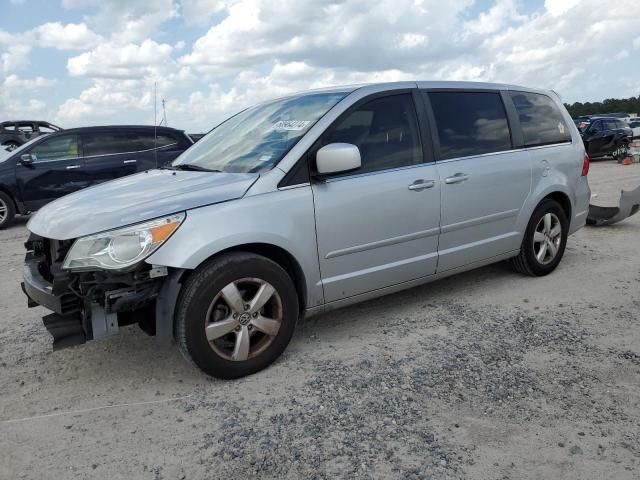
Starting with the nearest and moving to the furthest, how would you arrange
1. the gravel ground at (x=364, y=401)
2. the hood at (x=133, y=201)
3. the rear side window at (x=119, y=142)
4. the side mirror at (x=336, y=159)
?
the gravel ground at (x=364, y=401) → the hood at (x=133, y=201) → the side mirror at (x=336, y=159) → the rear side window at (x=119, y=142)

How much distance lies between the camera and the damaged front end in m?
3.00

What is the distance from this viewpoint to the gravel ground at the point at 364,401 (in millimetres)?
2543

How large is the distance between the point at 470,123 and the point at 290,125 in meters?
1.58

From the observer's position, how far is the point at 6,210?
31.0 ft


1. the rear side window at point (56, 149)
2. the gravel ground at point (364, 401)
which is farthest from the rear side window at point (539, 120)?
the rear side window at point (56, 149)

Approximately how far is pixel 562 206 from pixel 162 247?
12.9 feet

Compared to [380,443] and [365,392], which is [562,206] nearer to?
[365,392]

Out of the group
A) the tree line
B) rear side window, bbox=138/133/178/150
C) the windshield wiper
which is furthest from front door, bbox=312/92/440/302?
the tree line

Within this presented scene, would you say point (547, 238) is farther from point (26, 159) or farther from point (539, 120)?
point (26, 159)

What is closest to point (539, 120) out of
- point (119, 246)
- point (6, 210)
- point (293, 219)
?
point (293, 219)

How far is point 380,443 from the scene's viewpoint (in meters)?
2.66

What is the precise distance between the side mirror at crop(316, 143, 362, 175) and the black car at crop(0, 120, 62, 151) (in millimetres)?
17464

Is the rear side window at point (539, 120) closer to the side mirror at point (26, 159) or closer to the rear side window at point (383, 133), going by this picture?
the rear side window at point (383, 133)

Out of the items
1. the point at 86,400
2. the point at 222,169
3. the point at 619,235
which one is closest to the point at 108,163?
the point at 222,169
